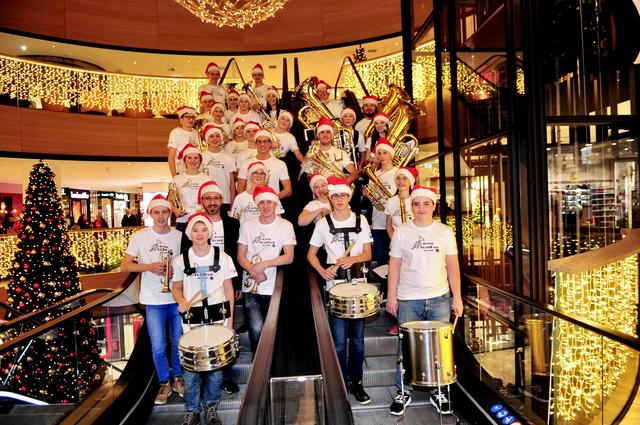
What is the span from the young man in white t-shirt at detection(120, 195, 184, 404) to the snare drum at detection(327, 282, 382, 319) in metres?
1.49

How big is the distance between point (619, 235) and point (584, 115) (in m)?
1.31

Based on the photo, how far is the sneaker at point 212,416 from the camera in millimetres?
3741

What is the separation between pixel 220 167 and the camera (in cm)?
570

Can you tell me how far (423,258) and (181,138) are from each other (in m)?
3.80

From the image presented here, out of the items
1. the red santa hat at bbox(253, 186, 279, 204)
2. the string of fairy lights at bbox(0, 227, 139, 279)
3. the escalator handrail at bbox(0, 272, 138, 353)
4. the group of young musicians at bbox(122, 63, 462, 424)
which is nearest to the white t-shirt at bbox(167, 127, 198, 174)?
the group of young musicians at bbox(122, 63, 462, 424)

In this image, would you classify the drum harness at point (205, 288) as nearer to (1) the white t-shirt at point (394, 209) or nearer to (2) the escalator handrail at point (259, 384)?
(2) the escalator handrail at point (259, 384)

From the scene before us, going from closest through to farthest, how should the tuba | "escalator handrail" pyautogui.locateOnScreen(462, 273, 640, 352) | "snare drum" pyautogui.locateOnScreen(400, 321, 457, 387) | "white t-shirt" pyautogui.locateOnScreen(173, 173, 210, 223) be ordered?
"escalator handrail" pyautogui.locateOnScreen(462, 273, 640, 352) < "snare drum" pyautogui.locateOnScreen(400, 321, 457, 387) < "white t-shirt" pyautogui.locateOnScreen(173, 173, 210, 223) < the tuba

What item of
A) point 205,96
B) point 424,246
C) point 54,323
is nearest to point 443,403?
point 424,246

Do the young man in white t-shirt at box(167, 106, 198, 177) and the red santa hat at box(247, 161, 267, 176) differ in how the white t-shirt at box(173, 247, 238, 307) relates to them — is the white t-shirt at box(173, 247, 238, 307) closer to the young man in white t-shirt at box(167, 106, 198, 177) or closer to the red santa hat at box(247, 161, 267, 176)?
the red santa hat at box(247, 161, 267, 176)

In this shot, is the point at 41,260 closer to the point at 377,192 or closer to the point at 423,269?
the point at 377,192

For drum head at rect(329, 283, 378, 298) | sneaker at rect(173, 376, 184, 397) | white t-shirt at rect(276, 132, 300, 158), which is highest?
white t-shirt at rect(276, 132, 300, 158)

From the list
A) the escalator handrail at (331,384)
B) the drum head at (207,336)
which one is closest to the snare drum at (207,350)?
the drum head at (207,336)

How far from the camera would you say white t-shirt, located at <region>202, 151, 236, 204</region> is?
564cm

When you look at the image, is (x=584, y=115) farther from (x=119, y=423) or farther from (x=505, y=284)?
(x=119, y=423)
